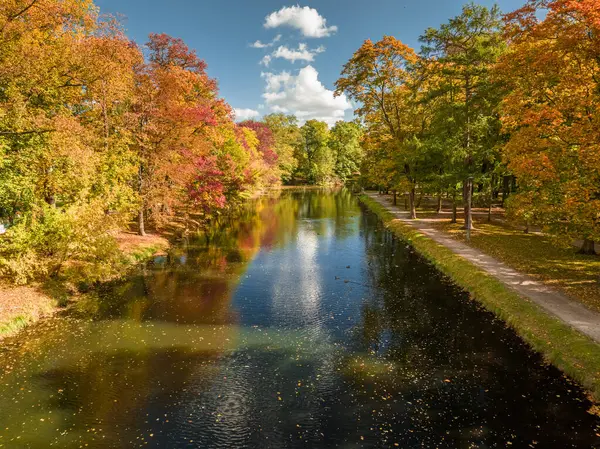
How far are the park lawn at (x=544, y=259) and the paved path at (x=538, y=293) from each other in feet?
1.90

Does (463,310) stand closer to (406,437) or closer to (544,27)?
(406,437)

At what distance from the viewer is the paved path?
15514 mm

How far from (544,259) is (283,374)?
64.8 ft

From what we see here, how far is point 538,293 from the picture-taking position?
1900 centimetres

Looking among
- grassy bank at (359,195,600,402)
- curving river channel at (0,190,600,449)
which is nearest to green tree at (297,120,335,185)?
grassy bank at (359,195,600,402)

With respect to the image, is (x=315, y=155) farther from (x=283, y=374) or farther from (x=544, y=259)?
(x=283, y=374)

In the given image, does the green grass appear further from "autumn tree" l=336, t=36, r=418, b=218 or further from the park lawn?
"autumn tree" l=336, t=36, r=418, b=218

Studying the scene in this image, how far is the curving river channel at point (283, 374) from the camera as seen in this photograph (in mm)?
10914

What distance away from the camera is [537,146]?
1966 cm

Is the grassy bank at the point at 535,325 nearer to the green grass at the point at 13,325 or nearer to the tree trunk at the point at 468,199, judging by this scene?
the tree trunk at the point at 468,199

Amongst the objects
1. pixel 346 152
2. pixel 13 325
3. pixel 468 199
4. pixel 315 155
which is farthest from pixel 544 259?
pixel 346 152

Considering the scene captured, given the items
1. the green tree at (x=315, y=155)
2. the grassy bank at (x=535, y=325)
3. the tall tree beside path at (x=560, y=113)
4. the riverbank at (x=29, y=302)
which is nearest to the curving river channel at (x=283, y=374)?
the grassy bank at (x=535, y=325)

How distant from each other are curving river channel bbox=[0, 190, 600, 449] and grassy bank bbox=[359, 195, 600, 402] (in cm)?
52

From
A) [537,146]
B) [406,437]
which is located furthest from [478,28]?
[406,437]
